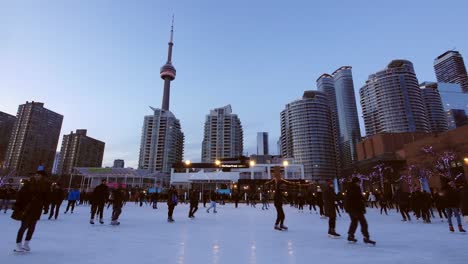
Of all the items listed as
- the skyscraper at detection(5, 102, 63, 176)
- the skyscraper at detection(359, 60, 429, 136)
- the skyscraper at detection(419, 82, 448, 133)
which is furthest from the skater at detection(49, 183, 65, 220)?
the skyscraper at detection(419, 82, 448, 133)

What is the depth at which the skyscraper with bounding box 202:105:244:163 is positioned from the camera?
165 m

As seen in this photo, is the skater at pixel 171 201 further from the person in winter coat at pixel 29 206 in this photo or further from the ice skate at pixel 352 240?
the ice skate at pixel 352 240

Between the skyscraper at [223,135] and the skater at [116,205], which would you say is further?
the skyscraper at [223,135]

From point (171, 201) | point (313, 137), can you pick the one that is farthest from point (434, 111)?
point (171, 201)

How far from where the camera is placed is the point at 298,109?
180 m

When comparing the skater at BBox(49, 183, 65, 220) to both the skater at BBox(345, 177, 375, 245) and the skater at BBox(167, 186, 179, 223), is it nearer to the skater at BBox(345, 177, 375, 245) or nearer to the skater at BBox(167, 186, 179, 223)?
the skater at BBox(167, 186, 179, 223)

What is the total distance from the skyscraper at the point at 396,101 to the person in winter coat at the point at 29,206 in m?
188

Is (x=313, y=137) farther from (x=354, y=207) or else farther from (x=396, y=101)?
(x=354, y=207)

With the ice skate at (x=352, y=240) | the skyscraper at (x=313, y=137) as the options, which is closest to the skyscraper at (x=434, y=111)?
the skyscraper at (x=313, y=137)

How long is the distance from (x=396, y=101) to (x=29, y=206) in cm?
19626

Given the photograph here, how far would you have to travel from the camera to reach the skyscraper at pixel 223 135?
541 feet

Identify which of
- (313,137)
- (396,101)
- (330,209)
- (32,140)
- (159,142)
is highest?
(396,101)

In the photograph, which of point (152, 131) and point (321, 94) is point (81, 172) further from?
point (321, 94)

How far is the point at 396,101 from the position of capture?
168m
